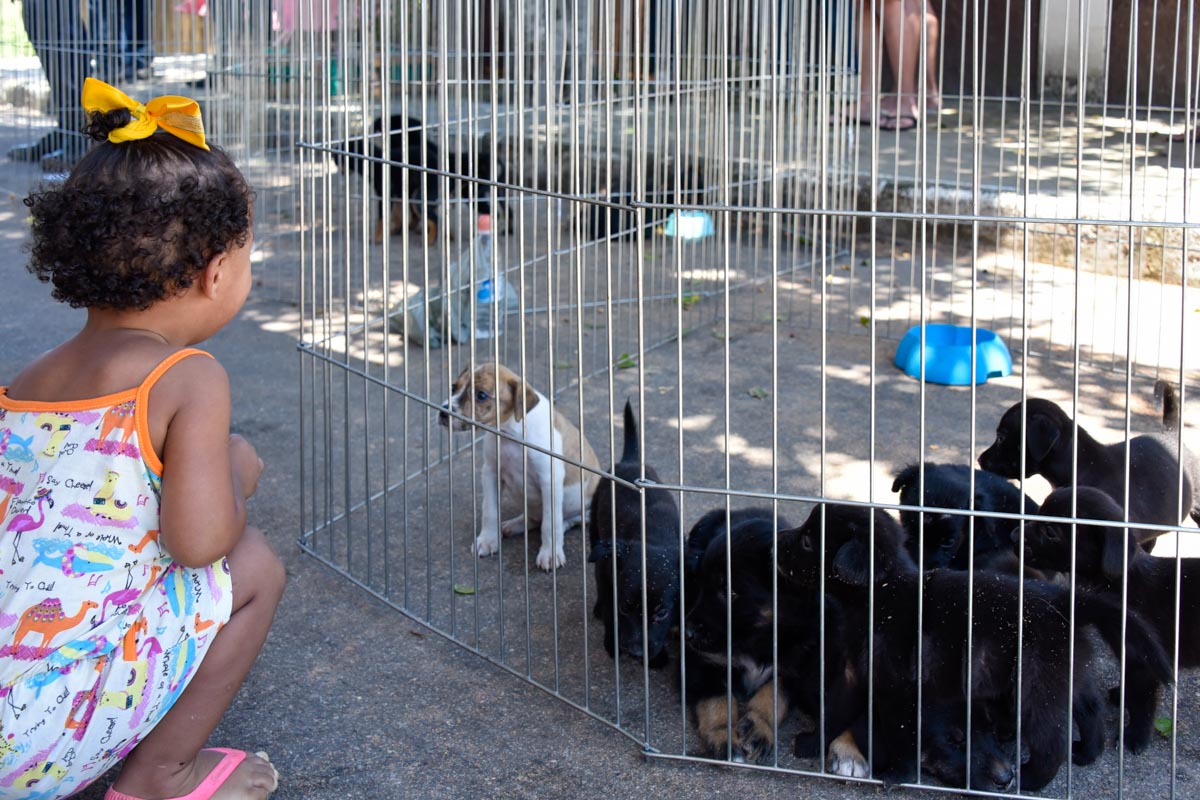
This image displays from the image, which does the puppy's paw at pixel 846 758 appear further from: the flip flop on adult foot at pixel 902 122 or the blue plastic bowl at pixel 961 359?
the flip flop on adult foot at pixel 902 122

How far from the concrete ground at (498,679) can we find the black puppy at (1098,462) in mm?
567

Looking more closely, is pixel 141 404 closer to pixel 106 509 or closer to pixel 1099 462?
pixel 106 509

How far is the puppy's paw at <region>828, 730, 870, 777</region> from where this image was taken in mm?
3215

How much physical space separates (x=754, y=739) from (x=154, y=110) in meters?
2.13

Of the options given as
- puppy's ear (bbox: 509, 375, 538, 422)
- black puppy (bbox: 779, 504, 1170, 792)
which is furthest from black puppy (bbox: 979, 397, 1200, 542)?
puppy's ear (bbox: 509, 375, 538, 422)

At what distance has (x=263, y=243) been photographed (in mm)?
8992

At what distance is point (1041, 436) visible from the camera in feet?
14.3

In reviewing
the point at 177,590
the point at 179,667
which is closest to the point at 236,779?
the point at 179,667

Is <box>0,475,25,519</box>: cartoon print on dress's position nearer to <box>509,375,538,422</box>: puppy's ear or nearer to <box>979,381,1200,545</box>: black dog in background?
<box>509,375,538,422</box>: puppy's ear

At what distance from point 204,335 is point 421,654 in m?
1.42

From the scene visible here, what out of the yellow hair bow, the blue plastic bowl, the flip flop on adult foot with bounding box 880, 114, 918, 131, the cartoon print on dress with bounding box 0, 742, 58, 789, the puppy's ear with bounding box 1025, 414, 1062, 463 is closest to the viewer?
the cartoon print on dress with bounding box 0, 742, 58, 789

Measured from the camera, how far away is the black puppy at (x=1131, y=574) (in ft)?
10.7

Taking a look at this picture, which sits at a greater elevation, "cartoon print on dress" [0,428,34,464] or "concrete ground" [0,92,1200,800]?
"cartoon print on dress" [0,428,34,464]

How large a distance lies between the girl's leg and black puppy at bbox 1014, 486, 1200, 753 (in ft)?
6.61
